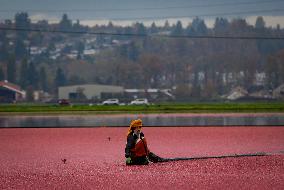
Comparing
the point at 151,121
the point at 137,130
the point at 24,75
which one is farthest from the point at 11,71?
the point at 137,130

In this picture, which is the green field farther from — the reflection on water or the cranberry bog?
the cranberry bog

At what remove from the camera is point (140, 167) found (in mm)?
16609

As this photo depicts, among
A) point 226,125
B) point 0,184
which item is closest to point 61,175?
point 0,184

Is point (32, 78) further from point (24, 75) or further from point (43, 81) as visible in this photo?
point (43, 81)

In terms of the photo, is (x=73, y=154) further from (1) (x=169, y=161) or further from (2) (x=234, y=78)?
(2) (x=234, y=78)

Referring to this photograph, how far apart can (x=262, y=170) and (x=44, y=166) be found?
17.5ft

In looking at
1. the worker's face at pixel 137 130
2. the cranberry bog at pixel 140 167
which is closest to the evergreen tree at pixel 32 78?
the cranberry bog at pixel 140 167

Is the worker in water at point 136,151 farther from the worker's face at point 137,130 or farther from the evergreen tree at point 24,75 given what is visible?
the evergreen tree at point 24,75

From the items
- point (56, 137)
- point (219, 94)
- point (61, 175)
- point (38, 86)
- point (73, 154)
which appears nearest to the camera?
point (61, 175)

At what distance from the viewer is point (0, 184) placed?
14.2 m

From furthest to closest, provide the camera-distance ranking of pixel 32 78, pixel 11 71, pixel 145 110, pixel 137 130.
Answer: pixel 11 71, pixel 32 78, pixel 145 110, pixel 137 130

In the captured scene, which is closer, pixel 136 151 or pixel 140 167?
pixel 140 167

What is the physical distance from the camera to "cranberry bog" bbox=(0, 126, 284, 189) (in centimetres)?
1422

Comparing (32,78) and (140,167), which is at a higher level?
(32,78)
